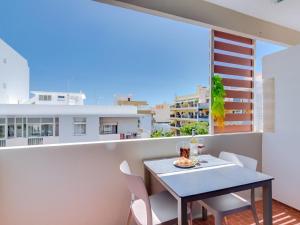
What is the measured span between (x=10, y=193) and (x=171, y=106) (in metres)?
1.90

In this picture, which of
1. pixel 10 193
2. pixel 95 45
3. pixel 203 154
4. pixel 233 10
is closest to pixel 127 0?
pixel 95 45

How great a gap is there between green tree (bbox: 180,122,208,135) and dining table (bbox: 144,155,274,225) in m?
0.65

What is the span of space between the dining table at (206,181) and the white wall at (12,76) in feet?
4.62

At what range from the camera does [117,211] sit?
1923 mm

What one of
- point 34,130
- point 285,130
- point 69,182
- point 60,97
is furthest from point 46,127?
point 285,130

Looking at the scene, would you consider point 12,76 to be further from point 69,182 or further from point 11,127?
point 69,182

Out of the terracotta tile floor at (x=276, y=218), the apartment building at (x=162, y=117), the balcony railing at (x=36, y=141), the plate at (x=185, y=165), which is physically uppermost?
the apartment building at (x=162, y=117)

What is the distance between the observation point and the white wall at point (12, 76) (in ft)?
5.67

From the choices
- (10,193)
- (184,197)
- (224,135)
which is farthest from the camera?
(224,135)

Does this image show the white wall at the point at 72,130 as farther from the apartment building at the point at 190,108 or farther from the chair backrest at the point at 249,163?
the chair backrest at the point at 249,163

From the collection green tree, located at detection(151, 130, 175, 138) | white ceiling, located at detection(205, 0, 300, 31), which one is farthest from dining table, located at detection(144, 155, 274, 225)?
white ceiling, located at detection(205, 0, 300, 31)

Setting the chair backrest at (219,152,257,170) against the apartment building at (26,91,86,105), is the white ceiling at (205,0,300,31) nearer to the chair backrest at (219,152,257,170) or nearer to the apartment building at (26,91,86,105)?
the chair backrest at (219,152,257,170)

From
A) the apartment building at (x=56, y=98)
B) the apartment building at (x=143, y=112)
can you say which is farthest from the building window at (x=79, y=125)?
the apartment building at (x=143, y=112)

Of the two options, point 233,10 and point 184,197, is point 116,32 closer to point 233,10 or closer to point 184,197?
point 233,10
